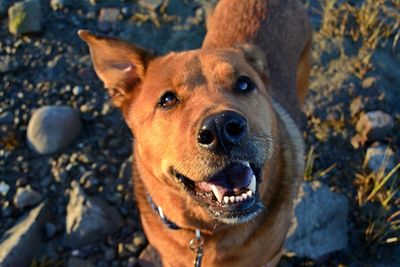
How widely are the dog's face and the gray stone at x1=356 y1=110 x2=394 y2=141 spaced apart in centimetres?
155

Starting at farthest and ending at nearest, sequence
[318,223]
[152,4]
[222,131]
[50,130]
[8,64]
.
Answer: [152,4], [8,64], [50,130], [318,223], [222,131]

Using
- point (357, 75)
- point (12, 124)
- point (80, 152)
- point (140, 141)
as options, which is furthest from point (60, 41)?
point (357, 75)

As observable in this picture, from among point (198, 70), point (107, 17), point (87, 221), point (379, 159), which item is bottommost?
point (87, 221)

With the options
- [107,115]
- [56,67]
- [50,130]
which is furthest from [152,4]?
[50,130]

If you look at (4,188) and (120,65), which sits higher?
(120,65)

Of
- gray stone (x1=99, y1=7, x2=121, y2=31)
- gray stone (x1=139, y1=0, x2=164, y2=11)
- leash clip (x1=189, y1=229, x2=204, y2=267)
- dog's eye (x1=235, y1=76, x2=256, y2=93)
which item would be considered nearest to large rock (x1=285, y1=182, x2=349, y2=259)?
leash clip (x1=189, y1=229, x2=204, y2=267)

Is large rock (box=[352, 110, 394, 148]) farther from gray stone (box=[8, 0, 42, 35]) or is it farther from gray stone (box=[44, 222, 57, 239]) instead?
gray stone (box=[8, 0, 42, 35])

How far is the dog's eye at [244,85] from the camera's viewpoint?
290 cm

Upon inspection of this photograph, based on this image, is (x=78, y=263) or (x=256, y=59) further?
(x=78, y=263)

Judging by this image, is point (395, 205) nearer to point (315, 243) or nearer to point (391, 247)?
point (391, 247)

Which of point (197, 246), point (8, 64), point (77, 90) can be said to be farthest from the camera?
point (8, 64)

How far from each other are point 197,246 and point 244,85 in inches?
42.0

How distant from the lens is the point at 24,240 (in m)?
3.78

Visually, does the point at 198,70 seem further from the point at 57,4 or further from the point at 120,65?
the point at 57,4
